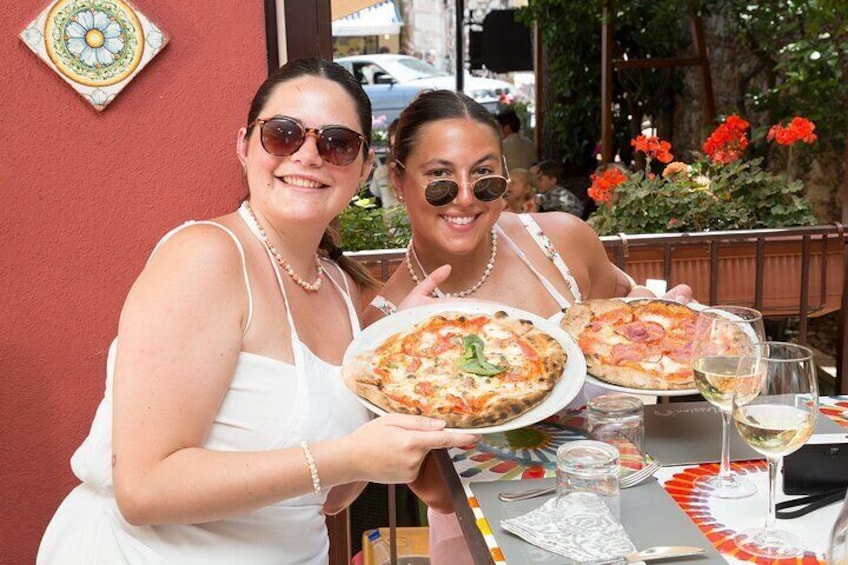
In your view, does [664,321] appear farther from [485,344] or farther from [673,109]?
[673,109]

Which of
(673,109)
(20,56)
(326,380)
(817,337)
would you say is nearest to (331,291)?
(326,380)

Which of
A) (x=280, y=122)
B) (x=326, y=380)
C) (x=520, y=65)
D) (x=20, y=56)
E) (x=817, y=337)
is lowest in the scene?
(x=817, y=337)

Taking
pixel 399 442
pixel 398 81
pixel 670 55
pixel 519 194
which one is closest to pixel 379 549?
pixel 399 442

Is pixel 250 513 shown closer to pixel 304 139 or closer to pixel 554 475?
pixel 554 475

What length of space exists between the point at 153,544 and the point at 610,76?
732 centimetres

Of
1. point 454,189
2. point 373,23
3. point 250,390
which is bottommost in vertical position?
point 250,390

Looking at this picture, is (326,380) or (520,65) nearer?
(326,380)

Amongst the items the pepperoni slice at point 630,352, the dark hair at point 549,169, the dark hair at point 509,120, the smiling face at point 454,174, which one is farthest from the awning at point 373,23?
the pepperoni slice at point 630,352

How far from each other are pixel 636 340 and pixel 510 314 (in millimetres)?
290

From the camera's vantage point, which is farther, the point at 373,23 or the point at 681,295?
the point at 373,23

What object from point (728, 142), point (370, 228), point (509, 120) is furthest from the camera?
point (509, 120)

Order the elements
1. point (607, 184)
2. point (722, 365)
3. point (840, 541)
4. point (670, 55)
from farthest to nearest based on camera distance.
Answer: point (670, 55), point (607, 184), point (722, 365), point (840, 541)

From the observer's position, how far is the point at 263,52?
251 cm

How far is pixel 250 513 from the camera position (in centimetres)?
174
